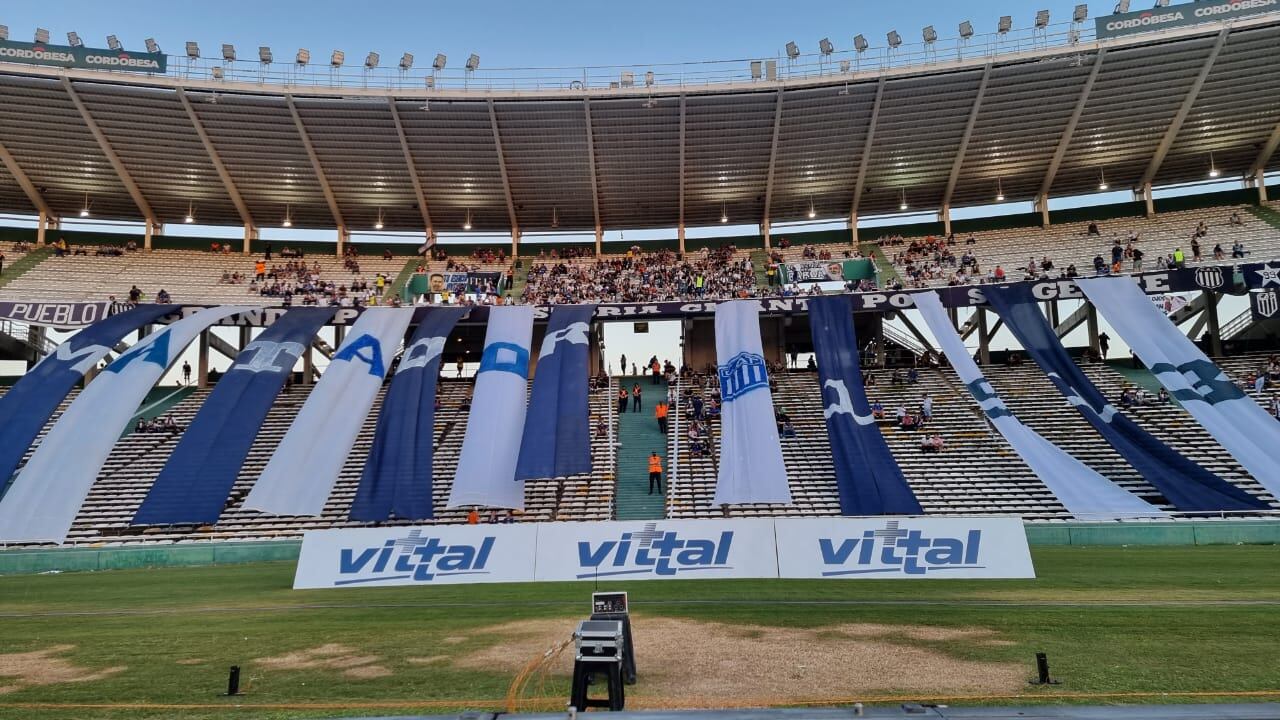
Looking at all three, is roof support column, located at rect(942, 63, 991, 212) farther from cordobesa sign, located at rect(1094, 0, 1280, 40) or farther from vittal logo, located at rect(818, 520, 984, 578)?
vittal logo, located at rect(818, 520, 984, 578)

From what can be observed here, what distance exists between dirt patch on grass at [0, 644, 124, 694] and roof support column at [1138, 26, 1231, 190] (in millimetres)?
38061

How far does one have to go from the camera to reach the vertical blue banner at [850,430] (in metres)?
20.1

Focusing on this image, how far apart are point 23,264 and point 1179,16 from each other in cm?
4945

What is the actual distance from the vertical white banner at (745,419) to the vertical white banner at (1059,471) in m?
6.35

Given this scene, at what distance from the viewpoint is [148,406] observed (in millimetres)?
30016

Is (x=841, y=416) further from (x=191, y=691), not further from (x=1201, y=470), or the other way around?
(x=191, y=691)

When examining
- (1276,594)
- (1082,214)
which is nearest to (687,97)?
(1082,214)

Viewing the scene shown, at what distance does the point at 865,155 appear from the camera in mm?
34406

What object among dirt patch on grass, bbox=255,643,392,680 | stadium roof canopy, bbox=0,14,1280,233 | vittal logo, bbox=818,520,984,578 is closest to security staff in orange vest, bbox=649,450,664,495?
vittal logo, bbox=818,520,984,578

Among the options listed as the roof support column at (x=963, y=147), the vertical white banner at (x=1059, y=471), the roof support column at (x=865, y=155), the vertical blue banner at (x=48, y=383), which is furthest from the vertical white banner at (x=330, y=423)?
the roof support column at (x=963, y=147)

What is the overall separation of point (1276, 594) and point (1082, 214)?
30.8 metres

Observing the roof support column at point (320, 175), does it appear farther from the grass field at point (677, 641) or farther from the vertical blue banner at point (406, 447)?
the grass field at point (677, 641)

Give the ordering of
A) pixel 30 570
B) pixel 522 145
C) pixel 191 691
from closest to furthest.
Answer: pixel 191 691 → pixel 30 570 → pixel 522 145

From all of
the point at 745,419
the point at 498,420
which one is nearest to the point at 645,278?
the point at 745,419
